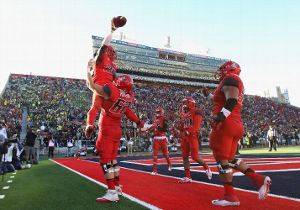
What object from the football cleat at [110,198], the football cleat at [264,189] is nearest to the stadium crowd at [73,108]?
the football cleat at [110,198]

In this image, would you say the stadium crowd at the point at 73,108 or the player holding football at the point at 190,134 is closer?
the player holding football at the point at 190,134

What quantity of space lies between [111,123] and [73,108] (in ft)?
83.6

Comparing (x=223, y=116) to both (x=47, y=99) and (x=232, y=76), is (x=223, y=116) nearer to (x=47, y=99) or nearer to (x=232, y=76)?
(x=232, y=76)

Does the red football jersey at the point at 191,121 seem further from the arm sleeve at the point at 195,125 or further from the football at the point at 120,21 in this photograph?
the football at the point at 120,21

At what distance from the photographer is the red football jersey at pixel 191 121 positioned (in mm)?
5828

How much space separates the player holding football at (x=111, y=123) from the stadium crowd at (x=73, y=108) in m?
14.4

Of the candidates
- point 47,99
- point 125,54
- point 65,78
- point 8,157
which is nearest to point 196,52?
point 125,54

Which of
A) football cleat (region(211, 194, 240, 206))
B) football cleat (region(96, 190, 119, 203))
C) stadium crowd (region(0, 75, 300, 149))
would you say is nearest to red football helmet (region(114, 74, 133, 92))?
football cleat (region(96, 190, 119, 203))

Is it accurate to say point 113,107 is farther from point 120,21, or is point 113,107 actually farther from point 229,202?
point 229,202

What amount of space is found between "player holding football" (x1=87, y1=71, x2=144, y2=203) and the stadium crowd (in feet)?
47.3

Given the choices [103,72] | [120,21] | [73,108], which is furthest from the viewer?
[73,108]

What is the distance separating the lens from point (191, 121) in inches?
235

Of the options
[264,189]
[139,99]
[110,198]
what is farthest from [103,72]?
[139,99]

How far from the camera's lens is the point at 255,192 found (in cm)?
432
